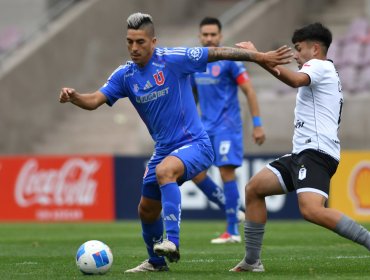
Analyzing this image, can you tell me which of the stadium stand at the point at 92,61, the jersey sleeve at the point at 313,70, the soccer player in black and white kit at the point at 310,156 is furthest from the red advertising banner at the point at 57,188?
the jersey sleeve at the point at 313,70

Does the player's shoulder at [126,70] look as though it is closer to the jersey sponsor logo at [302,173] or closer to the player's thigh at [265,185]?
the player's thigh at [265,185]

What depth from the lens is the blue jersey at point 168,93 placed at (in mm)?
9055

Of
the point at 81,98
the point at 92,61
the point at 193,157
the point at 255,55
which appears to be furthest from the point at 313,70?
the point at 92,61

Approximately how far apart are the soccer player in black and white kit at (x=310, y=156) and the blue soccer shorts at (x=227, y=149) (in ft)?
13.7

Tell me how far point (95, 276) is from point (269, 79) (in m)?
15.8

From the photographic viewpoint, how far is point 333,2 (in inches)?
1075

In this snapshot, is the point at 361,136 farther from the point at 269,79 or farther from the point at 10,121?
the point at 10,121

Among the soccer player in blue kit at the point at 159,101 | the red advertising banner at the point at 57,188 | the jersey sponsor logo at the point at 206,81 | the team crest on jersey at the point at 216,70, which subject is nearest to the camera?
the soccer player in blue kit at the point at 159,101

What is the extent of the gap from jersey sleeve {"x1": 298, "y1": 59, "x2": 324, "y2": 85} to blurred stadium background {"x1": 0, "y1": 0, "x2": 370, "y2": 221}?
38.0 feet

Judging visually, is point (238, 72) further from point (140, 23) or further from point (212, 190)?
point (140, 23)

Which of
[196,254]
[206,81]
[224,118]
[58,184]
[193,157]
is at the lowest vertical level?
[196,254]

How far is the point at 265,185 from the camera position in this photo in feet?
28.8

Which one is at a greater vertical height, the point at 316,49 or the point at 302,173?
the point at 316,49

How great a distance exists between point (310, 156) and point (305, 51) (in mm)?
880
